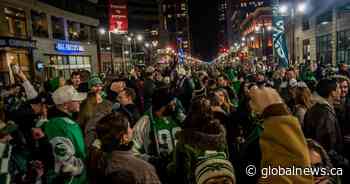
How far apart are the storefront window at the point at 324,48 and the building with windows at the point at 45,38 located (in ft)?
91.4

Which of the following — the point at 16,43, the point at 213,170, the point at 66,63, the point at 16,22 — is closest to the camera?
the point at 213,170

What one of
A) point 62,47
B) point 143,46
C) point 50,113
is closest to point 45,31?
point 62,47

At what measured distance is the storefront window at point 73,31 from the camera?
132 feet

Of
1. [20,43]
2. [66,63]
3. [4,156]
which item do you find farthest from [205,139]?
[66,63]

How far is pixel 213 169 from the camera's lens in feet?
9.43

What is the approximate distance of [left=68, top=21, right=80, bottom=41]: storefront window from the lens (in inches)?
1585

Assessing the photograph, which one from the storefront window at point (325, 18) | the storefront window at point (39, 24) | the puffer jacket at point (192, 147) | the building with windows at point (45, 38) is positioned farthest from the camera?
the storefront window at point (325, 18)

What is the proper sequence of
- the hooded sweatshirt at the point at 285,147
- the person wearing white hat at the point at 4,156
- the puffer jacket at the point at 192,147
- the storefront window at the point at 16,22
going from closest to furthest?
the hooded sweatshirt at the point at 285,147 → the puffer jacket at the point at 192,147 → the person wearing white hat at the point at 4,156 → the storefront window at the point at 16,22

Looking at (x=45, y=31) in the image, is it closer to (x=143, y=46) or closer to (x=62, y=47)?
(x=62, y=47)

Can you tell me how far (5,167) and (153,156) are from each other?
1831 millimetres

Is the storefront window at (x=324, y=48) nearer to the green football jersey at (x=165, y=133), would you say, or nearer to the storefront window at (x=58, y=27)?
the storefront window at (x=58, y=27)

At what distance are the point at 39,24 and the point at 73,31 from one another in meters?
8.71

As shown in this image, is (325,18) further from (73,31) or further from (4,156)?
(4,156)

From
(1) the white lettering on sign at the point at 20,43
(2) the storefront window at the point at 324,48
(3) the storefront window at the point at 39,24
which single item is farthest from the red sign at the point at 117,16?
(2) the storefront window at the point at 324,48
